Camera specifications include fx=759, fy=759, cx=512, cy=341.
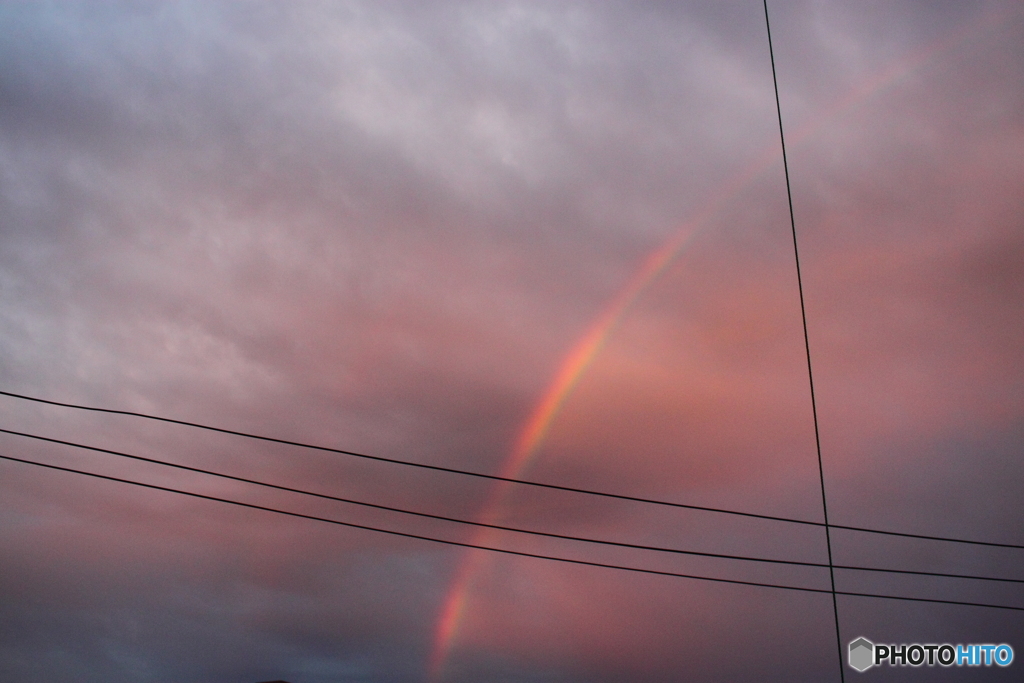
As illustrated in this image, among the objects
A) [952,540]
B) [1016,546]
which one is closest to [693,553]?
[952,540]

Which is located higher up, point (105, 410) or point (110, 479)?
point (105, 410)

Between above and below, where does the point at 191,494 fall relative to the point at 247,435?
below

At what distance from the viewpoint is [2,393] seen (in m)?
17.0

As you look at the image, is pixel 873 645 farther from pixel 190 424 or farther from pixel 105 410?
pixel 105 410

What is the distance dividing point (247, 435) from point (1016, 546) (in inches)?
838

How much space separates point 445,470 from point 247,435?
5.19 m

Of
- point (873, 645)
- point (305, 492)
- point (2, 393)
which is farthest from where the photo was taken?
point (873, 645)

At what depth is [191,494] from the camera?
1930 cm

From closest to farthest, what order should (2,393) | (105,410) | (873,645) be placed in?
1. (2,393)
2. (105,410)
3. (873,645)

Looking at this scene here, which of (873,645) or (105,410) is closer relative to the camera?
(105,410)

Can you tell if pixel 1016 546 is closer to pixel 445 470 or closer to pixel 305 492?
pixel 445 470

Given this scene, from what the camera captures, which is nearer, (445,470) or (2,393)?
(2,393)

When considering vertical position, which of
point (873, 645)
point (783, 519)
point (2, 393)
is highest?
point (2, 393)

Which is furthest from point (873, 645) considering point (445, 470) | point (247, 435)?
point (247, 435)
